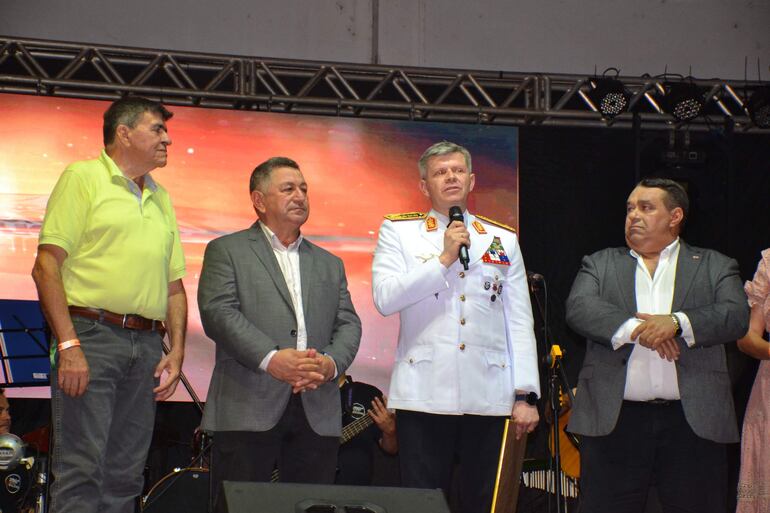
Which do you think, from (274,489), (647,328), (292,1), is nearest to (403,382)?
(647,328)

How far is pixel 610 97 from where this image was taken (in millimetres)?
6492

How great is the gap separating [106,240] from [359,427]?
259cm

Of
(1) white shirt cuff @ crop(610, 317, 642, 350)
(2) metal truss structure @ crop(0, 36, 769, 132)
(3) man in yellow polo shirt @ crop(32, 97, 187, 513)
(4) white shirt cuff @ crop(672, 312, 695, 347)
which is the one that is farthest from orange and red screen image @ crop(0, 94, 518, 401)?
(4) white shirt cuff @ crop(672, 312, 695, 347)

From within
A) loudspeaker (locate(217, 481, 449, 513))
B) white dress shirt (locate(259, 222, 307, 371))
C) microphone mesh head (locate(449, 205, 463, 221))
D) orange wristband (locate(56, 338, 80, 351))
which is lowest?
loudspeaker (locate(217, 481, 449, 513))

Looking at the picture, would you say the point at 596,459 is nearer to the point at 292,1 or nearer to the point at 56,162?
the point at 56,162

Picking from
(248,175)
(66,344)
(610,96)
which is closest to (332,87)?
(248,175)

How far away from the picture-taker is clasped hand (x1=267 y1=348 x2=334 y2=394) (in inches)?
135

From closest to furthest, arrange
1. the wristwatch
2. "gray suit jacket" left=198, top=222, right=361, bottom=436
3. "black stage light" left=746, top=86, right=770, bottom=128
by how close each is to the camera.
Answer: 1. "gray suit jacket" left=198, top=222, right=361, bottom=436
2. the wristwatch
3. "black stage light" left=746, top=86, right=770, bottom=128

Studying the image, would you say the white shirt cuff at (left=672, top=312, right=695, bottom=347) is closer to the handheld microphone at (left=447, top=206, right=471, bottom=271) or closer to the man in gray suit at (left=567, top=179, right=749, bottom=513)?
the man in gray suit at (left=567, top=179, right=749, bottom=513)

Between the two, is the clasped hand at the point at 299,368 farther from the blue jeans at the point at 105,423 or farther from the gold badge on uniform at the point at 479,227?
the gold badge on uniform at the point at 479,227

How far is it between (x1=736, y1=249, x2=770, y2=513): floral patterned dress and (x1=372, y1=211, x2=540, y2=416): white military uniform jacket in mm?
1198

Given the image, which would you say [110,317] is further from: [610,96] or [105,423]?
[610,96]

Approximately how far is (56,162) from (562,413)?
3.75m

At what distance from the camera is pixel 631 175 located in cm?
712
